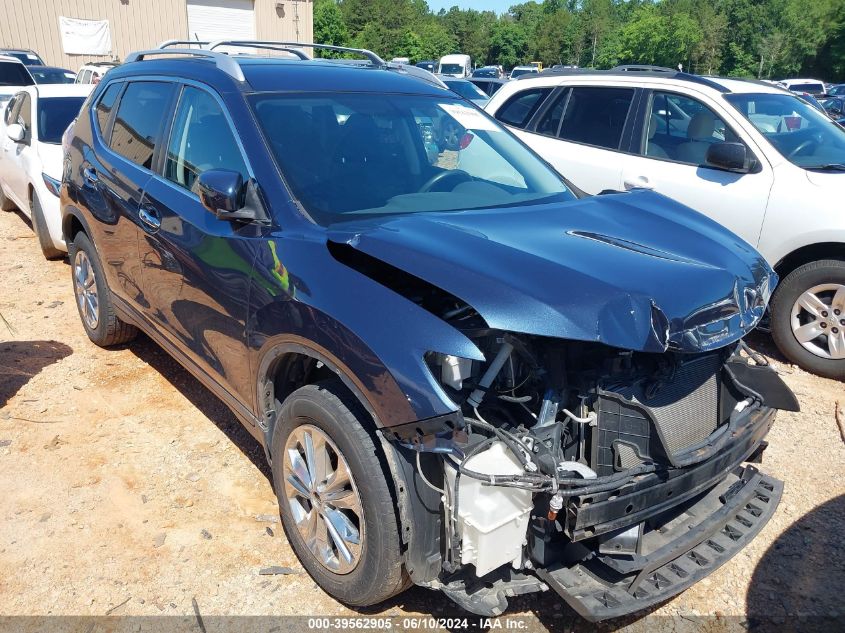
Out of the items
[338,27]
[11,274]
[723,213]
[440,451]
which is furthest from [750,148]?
[338,27]

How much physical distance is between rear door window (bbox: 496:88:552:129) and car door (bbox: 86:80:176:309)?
3712mm

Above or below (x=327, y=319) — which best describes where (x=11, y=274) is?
below

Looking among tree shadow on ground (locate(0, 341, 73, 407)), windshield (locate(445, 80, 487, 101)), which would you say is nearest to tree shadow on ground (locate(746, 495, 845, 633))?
tree shadow on ground (locate(0, 341, 73, 407))

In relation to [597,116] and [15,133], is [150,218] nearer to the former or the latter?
[15,133]

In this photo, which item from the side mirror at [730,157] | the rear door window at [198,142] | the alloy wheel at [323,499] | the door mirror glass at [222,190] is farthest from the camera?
the side mirror at [730,157]

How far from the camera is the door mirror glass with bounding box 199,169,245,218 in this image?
272 centimetres

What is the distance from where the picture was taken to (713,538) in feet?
8.49

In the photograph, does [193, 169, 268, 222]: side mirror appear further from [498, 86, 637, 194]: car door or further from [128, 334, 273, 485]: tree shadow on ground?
[498, 86, 637, 194]: car door

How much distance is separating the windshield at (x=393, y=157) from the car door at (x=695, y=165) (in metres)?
1.80

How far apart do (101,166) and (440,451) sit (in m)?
3.25

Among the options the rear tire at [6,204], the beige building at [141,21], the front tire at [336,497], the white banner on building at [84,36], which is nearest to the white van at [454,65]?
the beige building at [141,21]

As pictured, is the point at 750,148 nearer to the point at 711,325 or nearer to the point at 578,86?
the point at 578,86

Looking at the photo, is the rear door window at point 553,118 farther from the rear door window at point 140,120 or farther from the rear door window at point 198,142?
the rear door window at point 198,142

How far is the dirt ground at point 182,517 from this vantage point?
278cm
